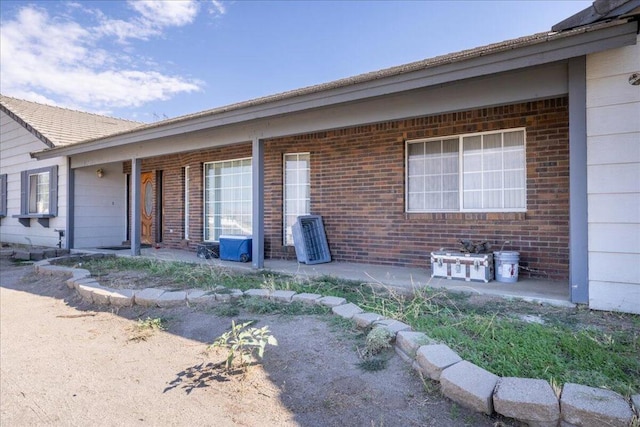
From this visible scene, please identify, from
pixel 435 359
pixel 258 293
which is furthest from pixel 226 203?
pixel 435 359

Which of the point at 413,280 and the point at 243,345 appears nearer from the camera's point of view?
the point at 243,345

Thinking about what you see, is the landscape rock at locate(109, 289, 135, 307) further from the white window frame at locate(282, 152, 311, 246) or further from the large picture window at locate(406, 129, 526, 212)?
the large picture window at locate(406, 129, 526, 212)

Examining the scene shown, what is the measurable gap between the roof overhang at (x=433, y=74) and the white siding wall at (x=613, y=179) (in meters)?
0.40

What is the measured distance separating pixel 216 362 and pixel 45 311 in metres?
3.40

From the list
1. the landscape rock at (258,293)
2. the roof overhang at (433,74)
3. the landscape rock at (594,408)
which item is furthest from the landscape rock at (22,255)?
the landscape rock at (594,408)

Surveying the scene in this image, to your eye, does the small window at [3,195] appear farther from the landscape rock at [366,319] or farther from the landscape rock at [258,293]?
the landscape rock at [366,319]

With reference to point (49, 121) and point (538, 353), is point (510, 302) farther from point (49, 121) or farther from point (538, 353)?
point (49, 121)

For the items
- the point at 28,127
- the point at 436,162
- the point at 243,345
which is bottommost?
the point at 243,345

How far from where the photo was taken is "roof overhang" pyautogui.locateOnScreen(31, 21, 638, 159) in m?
3.63

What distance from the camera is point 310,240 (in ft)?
24.6

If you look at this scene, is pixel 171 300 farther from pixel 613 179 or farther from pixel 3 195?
pixel 3 195

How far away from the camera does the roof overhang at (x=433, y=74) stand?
11.9 ft

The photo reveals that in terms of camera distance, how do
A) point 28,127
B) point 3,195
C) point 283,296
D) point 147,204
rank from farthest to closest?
point 3,195
point 147,204
point 28,127
point 283,296

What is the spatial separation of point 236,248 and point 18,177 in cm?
907
